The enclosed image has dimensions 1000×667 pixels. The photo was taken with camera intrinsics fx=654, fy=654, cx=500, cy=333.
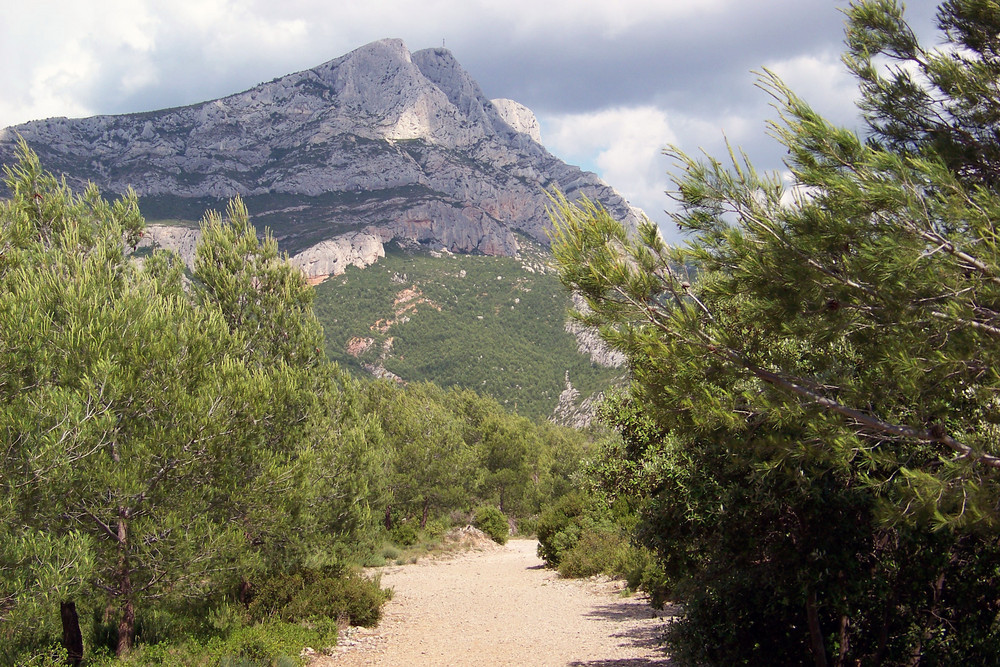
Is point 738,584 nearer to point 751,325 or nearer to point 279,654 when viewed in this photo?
point 751,325

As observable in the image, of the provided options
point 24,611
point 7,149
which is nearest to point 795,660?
point 24,611

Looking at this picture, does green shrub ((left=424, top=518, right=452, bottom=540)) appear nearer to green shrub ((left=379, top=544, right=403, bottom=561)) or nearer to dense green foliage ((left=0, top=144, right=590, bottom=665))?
green shrub ((left=379, top=544, right=403, bottom=561))

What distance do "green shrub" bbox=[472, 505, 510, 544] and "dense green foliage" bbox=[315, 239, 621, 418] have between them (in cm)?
4135

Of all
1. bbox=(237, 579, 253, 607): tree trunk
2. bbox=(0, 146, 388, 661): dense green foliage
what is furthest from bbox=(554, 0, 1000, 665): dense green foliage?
bbox=(237, 579, 253, 607): tree trunk

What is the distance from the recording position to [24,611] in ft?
20.3

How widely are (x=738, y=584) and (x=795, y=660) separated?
133 centimetres

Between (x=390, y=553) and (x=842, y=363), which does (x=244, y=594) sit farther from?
(x=390, y=553)

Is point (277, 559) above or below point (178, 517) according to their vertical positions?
below

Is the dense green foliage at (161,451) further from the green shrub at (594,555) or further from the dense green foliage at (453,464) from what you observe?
the dense green foliage at (453,464)

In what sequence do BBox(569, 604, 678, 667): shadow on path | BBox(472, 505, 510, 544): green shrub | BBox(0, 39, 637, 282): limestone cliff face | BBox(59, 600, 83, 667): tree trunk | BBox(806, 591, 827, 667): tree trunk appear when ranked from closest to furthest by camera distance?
1. BBox(806, 591, 827, 667): tree trunk
2. BBox(59, 600, 83, 667): tree trunk
3. BBox(569, 604, 678, 667): shadow on path
4. BBox(472, 505, 510, 544): green shrub
5. BBox(0, 39, 637, 282): limestone cliff face

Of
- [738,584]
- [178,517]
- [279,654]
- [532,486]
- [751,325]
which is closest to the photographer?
[751,325]

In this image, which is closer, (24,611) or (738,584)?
(24,611)

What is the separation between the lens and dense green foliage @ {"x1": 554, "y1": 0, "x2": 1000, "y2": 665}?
4.18 m

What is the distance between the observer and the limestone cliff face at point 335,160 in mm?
116625
